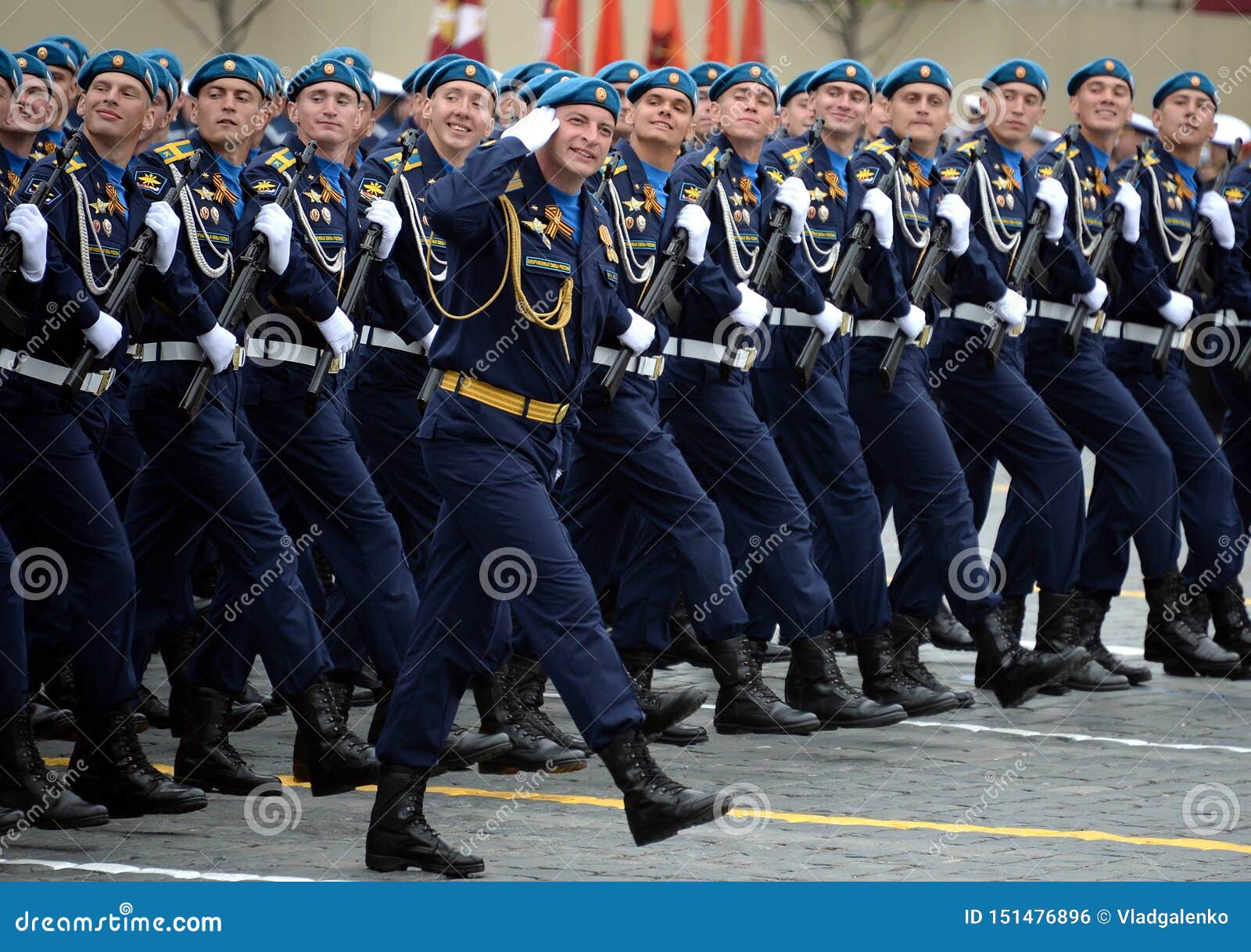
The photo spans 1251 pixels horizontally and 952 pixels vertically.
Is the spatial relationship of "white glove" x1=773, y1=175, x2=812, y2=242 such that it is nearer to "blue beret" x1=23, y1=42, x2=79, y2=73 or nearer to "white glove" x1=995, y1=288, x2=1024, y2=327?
"white glove" x1=995, y1=288, x2=1024, y2=327

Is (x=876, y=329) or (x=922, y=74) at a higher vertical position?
(x=922, y=74)

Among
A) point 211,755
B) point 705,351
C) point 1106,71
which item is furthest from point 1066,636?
point 211,755

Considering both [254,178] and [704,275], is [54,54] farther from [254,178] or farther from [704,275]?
[704,275]

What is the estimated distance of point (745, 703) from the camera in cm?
776

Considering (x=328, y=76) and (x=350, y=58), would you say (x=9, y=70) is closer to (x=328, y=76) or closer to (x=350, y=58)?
(x=328, y=76)

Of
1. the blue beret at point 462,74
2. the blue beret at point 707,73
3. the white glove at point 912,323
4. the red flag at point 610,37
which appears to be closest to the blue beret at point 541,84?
the blue beret at point 462,74

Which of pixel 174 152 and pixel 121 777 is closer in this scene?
pixel 121 777

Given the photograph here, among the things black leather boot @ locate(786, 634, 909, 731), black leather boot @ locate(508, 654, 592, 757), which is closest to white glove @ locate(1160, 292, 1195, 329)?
black leather boot @ locate(786, 634, 909, 731)

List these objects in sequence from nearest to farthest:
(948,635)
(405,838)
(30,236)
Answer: (405,838), (30,236), (948,635)

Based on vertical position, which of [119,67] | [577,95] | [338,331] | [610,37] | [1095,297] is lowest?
[338,331]

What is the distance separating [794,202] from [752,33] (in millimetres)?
12263

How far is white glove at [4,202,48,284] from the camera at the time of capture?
5949 mm

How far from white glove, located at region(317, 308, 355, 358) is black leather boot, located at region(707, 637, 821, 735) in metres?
1.64

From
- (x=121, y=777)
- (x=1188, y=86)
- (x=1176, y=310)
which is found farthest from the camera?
(x=1188, y=86)
